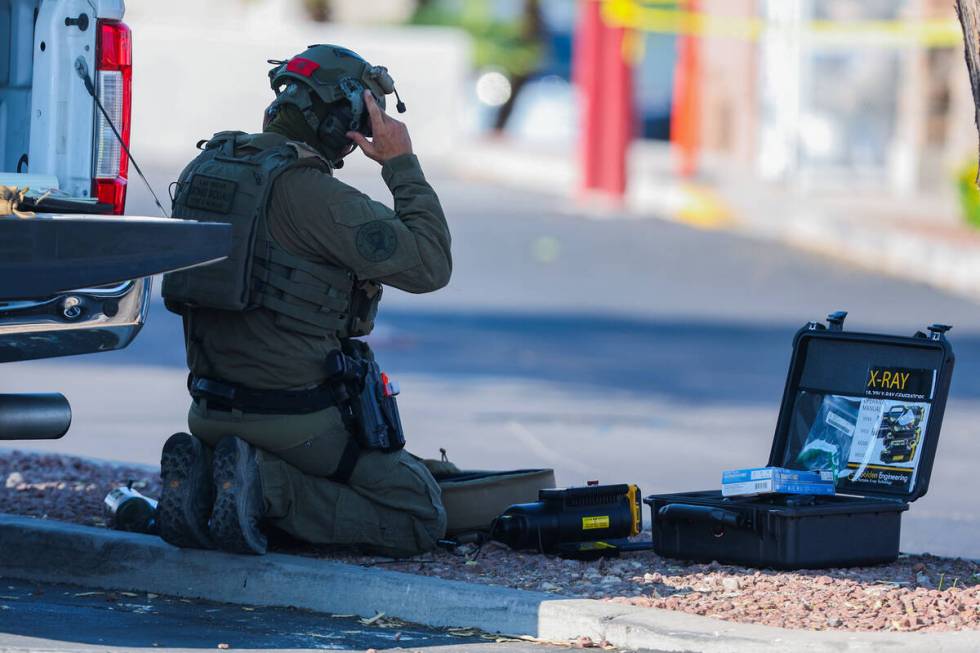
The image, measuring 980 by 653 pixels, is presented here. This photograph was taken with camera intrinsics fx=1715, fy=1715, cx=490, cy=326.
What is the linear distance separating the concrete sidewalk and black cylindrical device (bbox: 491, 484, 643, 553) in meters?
10.6

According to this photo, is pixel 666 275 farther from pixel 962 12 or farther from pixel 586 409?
pixel 962 12

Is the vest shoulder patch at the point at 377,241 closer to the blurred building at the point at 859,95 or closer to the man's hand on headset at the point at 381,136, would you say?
the man's hand on headset at the point at 381,136

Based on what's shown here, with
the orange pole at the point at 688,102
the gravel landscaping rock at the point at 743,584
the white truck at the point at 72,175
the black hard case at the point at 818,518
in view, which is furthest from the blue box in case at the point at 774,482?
the orange pole at the point at 688,102

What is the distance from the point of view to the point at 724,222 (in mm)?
Result: 20984

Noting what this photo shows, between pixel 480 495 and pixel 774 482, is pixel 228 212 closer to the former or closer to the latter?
→ pixel 480 495

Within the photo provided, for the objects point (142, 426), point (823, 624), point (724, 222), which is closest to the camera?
point (823, 624)

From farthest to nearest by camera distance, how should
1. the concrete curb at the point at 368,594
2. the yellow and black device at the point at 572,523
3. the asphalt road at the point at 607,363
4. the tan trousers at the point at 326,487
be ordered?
the asphalt road at the point at 607,363
the yellow and black device at the point at 572,523
the tan trousers at the point at 326,487
the concrete curb at the point at 368,594

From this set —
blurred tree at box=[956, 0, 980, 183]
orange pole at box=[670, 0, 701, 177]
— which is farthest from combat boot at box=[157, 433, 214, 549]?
orange pole at box=[670, 0, 701, 177]

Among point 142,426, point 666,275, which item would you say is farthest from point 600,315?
point 142,426

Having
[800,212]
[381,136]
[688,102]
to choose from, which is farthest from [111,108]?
[688,102]

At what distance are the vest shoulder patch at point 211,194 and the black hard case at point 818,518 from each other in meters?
1.67

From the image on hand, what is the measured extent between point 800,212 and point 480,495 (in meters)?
14.8

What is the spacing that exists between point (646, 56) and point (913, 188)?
23.4 m

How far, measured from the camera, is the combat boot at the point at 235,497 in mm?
5086
